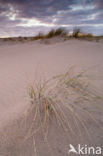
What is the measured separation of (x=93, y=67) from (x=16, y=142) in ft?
4.45

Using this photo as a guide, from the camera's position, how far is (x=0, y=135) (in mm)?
756

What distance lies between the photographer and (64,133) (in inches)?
29.4

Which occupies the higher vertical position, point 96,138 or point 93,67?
point 93,67

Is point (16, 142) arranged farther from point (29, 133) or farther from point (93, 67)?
point (93, 67)

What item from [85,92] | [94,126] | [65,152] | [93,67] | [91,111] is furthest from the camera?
[93,67]

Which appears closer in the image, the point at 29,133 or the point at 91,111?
the point at 29,133

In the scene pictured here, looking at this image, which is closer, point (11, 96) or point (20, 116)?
point (20, 116)

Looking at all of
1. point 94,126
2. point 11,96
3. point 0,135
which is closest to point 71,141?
point 94,126

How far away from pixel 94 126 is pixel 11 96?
2.30 ft

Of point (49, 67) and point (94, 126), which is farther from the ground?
point (49, 67)

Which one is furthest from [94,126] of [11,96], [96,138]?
[11,96]

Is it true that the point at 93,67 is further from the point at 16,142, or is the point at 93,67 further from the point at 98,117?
the point at 16,142

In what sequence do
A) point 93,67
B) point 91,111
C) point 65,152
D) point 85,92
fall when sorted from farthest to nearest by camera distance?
point 93,67 < point 85,92 < point 91,111 < point 65,152

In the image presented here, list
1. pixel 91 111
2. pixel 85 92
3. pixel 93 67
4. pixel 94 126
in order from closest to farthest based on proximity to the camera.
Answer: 1. pixel 94 126
2. pixel 91 111
3. pixel 85 92
4. pixel 93 67
